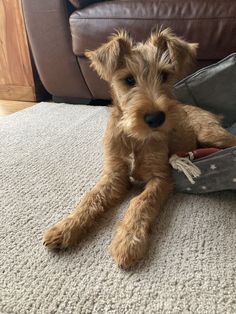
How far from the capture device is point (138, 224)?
3.43 ft

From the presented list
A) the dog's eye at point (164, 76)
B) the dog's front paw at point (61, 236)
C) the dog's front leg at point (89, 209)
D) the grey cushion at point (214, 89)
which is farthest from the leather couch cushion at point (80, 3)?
the dog's front paw at point (61, 236)

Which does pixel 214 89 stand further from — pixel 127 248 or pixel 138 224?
pixel 127 248

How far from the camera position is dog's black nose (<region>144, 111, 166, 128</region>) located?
1.15 meters

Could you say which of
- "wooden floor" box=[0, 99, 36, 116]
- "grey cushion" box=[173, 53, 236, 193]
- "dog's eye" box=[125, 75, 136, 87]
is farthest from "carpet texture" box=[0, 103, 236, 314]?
"wooden floor" box=[0, 99, 36, 116]

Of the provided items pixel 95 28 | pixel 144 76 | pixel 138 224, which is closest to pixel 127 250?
pixel 138 224

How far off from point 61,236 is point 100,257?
0.43 ft

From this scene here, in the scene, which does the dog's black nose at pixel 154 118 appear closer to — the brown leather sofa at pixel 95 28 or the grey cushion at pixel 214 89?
the grey cushion at pixel 214 89

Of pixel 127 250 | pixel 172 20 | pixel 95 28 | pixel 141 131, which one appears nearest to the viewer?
pixel 127 250

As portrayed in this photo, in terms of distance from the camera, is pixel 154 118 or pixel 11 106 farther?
pixel 11 106

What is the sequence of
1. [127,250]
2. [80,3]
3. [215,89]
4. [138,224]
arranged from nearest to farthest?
[127,250], [138,224], [215,89], [80,3]

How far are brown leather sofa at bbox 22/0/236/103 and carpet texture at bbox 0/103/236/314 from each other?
38.2 inches

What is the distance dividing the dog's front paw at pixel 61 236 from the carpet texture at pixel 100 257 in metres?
0.03

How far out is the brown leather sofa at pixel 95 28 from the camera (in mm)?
1903

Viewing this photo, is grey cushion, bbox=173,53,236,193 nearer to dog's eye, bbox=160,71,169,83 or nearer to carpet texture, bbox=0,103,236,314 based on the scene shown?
dog's eye, bbox=160,71,169,83
